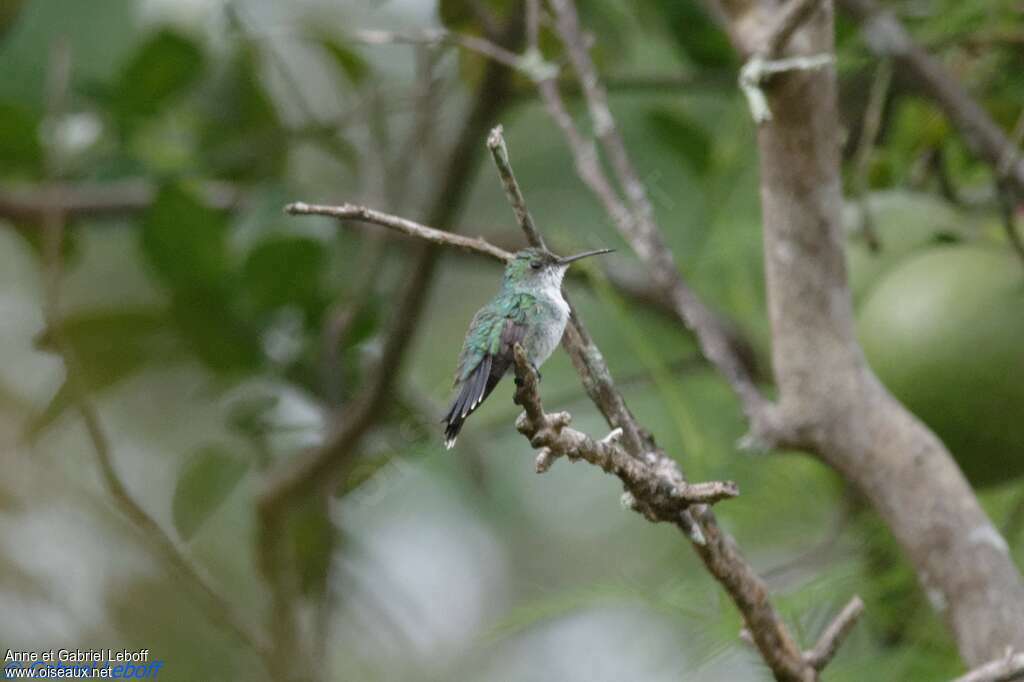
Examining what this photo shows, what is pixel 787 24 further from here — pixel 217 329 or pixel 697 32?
pixel 217 329

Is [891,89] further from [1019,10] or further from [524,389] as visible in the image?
[524,389]

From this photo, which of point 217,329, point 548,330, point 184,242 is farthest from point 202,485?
point 548,330

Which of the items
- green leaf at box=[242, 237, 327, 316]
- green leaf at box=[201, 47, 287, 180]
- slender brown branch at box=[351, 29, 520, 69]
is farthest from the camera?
green leaf at box=[201, 47, 287, 180]

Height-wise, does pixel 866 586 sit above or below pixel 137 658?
below

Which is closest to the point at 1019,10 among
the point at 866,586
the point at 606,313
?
the point at 866,586

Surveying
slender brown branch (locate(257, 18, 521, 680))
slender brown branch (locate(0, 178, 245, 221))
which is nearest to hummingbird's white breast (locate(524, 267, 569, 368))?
slender brown branch (locate(257, 18, 521, 680))

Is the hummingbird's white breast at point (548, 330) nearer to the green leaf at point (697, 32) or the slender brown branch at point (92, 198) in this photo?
the green leaf at point (697, 32)

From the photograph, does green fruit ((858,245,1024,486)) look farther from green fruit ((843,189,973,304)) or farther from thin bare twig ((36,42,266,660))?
thin bare twig ((36,42,266,660))
